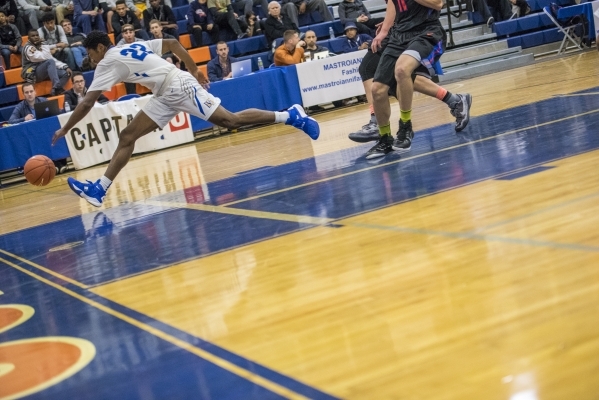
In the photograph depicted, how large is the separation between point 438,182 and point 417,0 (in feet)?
7.71

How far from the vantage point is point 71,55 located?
15797mm

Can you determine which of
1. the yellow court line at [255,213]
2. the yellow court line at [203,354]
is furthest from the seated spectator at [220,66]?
the yellow court line at [203,354]

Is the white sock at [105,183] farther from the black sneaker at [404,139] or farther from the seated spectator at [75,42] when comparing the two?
the seated spectator at [75,42]

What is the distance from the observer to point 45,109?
12.8 meters

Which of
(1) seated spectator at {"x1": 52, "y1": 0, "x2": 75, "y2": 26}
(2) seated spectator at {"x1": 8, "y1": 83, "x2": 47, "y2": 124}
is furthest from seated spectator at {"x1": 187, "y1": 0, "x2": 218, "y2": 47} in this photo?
(2) seated spectator at {"x1": 8, "y1": 83, "x2": 47, "y2": 124}

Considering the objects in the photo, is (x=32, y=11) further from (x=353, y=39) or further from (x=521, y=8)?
(x=521, y=8)

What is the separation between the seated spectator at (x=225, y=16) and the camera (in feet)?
57.8

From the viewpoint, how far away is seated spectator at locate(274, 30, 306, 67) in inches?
604

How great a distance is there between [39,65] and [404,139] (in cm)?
911

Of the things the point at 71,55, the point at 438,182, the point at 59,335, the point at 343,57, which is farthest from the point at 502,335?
the point at 71,55

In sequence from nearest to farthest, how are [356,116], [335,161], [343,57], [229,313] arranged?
[229,313], [335,161], [356,116], [343,57]

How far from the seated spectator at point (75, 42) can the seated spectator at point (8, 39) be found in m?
0.87

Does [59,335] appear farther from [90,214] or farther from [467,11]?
[467,11]

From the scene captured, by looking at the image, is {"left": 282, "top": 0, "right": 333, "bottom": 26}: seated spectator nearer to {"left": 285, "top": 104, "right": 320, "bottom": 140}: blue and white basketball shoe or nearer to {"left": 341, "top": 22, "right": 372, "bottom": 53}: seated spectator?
{"left": 341, "top": 22, "right": 372, "bottom": 53}: seated spectator
